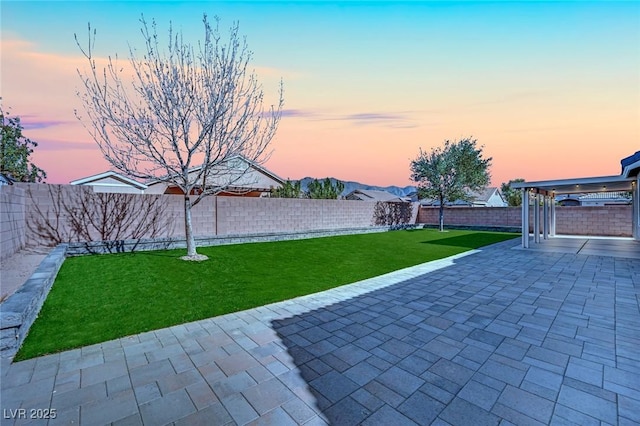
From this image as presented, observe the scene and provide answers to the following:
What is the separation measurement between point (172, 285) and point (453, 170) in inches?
634

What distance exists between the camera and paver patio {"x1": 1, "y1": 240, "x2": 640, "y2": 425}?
1.93 metres

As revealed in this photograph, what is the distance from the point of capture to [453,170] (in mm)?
→ 16703

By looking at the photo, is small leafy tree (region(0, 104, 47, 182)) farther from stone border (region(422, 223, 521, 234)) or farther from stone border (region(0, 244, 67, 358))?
stone border (region(422, 223, 521, 234))

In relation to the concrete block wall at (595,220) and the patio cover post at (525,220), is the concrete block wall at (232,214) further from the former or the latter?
the concrete block wall at (595,220)

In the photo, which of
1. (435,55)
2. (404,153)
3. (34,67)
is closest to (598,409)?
(435,55)

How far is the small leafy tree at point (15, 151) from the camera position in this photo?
16.2 m

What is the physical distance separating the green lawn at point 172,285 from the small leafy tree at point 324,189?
585 inches

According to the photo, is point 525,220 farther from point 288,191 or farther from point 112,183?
point 112,183

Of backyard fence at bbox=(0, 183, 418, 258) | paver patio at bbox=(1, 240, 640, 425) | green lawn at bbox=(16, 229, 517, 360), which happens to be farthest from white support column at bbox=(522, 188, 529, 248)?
backyard fence at bbox=(0, 183, 418, 258)

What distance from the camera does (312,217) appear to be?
12875 mm

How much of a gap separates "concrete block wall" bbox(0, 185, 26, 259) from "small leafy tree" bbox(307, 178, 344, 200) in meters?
18.2

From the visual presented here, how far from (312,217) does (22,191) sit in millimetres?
9069

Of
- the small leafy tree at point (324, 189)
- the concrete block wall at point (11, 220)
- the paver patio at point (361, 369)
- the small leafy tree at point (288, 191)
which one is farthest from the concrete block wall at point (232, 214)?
the small leafy tree at point (324, 189)

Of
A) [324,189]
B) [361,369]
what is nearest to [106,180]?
[324,189]
